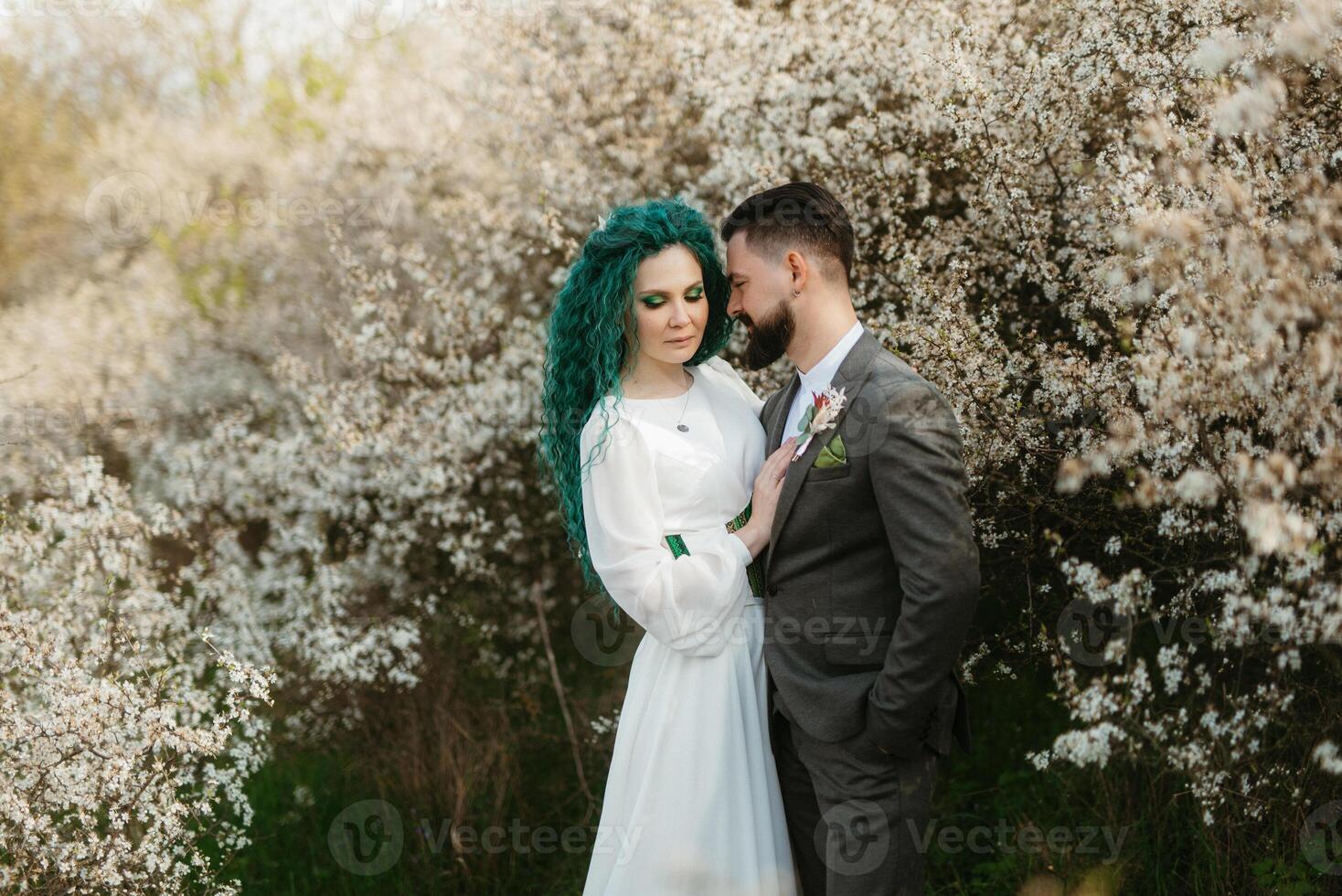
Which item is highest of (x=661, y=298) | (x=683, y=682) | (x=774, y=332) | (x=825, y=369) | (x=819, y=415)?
(x=661, y=298)

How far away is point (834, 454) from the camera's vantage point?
8.70 ft

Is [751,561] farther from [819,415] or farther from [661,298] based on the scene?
[661,298]

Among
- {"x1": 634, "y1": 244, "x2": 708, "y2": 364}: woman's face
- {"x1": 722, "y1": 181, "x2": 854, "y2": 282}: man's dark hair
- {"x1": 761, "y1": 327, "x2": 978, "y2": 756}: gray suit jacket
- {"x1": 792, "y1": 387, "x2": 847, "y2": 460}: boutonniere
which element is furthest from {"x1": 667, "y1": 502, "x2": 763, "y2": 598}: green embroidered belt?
{"x1": 722, "y1": 181, "x2": 854, "y2": 282}: man's dark hair

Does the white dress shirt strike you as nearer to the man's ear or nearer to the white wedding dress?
the man's ear

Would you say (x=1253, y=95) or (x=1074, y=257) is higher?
(x=1253, y=95)

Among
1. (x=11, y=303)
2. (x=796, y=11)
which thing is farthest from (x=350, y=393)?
(x=11, y=303)

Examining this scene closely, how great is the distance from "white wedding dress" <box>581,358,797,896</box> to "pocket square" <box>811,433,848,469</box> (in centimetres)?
36

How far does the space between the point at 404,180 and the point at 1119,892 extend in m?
6.06

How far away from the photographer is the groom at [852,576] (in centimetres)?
246

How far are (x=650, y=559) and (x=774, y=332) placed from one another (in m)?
0.77

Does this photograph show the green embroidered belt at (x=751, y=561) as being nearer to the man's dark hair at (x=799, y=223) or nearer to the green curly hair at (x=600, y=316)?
the green curly hair at (x=600, y=316)

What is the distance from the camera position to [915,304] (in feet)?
12.6

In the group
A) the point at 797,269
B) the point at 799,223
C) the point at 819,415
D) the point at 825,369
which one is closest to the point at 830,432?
the point at 819,415

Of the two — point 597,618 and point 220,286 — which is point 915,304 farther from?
point 220,286
